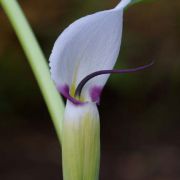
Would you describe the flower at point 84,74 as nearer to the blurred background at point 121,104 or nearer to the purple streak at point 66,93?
the purple streak at point 66,93

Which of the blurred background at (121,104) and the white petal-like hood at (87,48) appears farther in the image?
the blurred background at (121,104)

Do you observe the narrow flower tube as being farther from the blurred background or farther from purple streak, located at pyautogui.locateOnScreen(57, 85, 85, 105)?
the blurred background

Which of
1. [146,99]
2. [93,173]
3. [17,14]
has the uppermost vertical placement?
[17,14]

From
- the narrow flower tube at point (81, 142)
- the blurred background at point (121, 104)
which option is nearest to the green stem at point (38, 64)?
the narrow flower tube at point (81, 142)

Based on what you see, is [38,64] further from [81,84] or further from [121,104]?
[121,104]

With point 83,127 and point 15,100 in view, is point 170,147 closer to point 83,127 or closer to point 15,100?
point 15,100

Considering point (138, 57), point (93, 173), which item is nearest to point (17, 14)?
point (93, 173)
